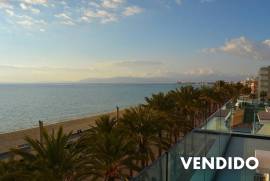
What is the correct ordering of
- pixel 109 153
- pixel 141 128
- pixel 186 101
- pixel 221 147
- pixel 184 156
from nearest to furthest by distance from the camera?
pixel 184 156
pixel 221 147
pixel 109 153
pixel 141 128
pixel 186 101

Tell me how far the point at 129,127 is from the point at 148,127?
104 cm

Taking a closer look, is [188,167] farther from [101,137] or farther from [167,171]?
[101,137]

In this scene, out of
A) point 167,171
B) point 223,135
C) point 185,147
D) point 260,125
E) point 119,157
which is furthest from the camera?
point 260,125

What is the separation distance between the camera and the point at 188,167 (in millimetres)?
6863

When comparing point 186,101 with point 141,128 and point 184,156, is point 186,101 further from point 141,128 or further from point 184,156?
point 184,156

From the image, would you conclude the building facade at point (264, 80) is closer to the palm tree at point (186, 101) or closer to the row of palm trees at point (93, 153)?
the palm tree at point (186, 101)

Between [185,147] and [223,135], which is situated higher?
[185,147]

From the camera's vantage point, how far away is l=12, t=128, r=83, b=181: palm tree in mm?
11850

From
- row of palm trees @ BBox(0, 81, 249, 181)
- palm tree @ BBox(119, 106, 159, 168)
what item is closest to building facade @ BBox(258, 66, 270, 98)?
row of palm trees @ BBox(0, 81, 249, 181)

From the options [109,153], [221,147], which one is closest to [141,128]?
[109,153]

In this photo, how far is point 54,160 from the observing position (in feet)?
→ 40.0

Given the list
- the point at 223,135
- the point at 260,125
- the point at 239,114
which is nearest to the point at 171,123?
the point at 239,114

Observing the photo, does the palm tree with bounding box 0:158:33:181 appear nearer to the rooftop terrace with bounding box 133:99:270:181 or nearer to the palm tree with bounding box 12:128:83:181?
the palm tree with bounding box 12:128:83:181

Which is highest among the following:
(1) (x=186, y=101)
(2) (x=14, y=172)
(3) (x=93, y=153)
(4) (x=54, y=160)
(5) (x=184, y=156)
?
(5) (x=184, y=156)
